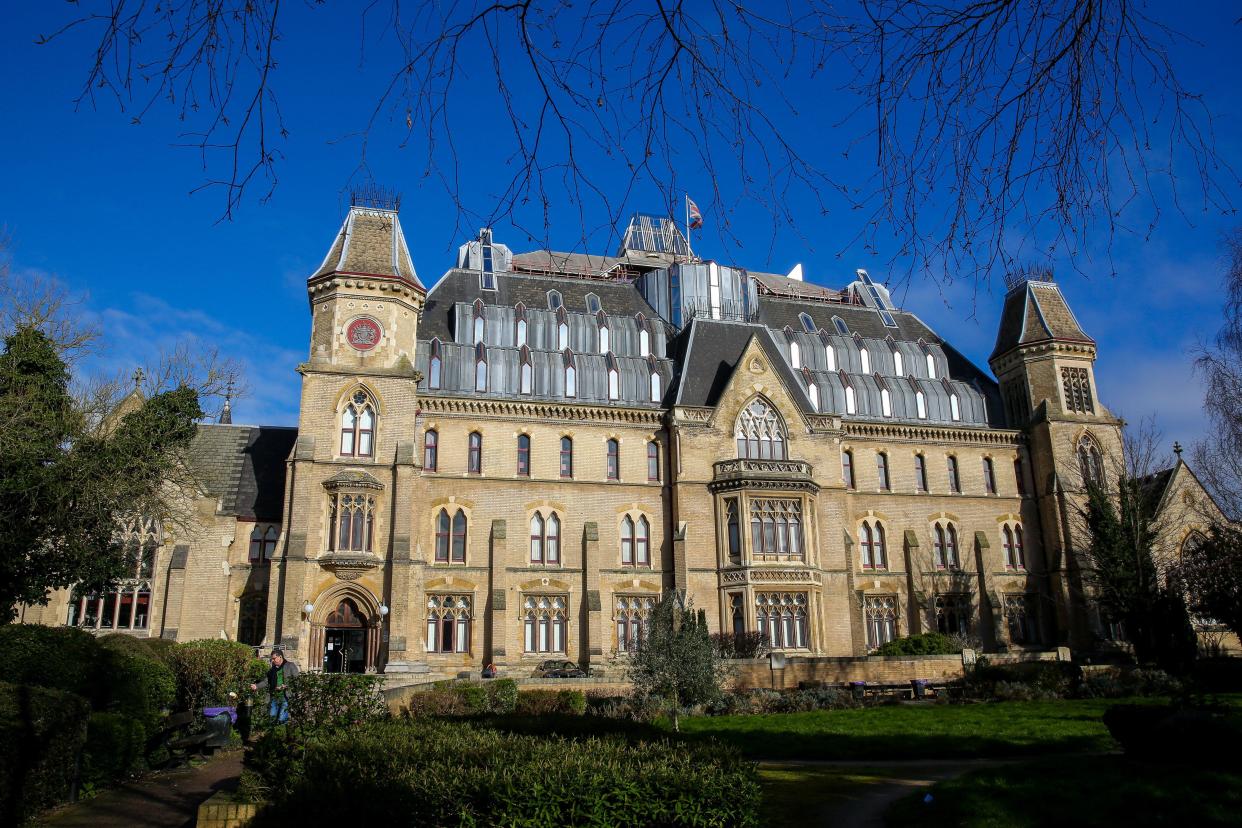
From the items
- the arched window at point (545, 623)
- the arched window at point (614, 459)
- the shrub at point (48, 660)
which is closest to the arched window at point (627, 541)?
the arched window at point (614, 459)

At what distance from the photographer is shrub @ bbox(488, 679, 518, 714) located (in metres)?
26.0

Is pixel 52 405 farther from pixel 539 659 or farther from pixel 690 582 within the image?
pixel 690 582

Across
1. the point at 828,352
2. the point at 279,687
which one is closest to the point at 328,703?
the point at 279,687

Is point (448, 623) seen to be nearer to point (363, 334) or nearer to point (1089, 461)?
point (363, 334)

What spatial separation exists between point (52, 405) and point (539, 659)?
20.1 m

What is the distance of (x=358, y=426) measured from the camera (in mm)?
38281

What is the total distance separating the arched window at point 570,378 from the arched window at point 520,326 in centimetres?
231

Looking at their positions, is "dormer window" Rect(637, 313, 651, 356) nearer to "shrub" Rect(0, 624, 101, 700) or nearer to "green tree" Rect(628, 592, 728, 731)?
"green tree" Rect(628, 592, 728, 731)

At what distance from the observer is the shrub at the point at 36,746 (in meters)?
11.9

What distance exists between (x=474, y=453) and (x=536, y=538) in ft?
14.9

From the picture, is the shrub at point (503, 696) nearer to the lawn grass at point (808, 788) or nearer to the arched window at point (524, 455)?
the lawn grass at point (808, 788)

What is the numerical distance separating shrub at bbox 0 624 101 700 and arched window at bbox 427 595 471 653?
824 inches

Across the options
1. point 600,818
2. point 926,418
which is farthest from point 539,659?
point 600,818

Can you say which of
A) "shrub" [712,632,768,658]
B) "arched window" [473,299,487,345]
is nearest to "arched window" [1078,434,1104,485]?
"shrub" [712,632,768,658]
